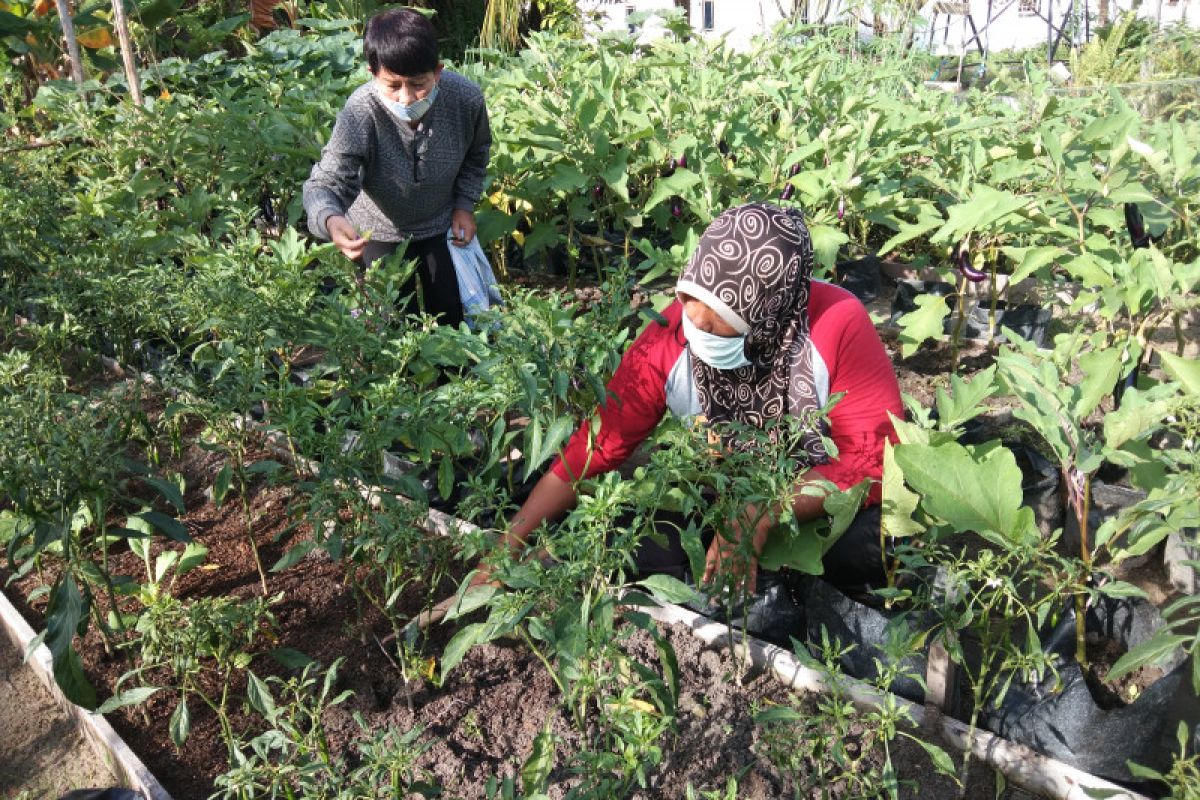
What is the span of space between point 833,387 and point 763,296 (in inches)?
12.7

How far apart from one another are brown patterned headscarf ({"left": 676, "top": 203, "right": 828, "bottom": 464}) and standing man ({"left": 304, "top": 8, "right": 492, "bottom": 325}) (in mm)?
890

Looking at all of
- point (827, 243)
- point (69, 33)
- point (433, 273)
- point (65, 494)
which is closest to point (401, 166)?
point (433, 273)

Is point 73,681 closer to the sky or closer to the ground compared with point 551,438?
closer to the ground

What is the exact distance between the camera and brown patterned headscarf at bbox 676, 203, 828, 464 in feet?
6.26

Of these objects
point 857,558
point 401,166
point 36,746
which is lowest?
point 36,746

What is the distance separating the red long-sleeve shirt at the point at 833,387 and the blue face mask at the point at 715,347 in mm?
113

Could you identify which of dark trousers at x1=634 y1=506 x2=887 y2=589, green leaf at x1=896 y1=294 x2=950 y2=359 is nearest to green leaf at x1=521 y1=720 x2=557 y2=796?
dark trousers at x1=634 y1=506 x2=887 y2=589

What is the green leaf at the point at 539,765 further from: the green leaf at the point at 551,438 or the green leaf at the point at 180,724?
the green leaf at the point at 180,724

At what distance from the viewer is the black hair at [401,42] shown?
2.65m

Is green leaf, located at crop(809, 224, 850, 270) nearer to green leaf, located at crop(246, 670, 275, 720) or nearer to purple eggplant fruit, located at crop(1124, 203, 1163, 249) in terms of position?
purple eggplant fruit, located at crop(1124, 203, 1163, 249)

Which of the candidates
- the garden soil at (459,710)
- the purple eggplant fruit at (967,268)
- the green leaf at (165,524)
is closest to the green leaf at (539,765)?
the garden soil at (459,710)

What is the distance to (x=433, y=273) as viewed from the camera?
10.8 feet

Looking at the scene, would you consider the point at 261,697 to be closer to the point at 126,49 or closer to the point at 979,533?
the point at 979,533

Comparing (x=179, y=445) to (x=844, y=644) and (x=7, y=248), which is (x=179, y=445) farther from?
(x=844, y=644)
